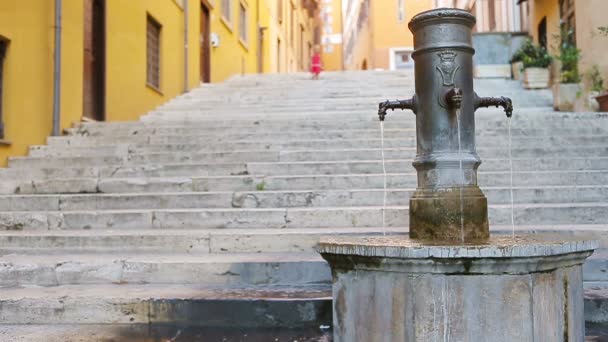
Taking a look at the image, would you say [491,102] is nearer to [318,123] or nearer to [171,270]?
[171,270]

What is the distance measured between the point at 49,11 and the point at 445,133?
6674mm

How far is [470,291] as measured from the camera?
235cm

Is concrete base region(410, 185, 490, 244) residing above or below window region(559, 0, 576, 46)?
below

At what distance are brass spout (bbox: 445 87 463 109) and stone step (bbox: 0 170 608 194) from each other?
2920mm

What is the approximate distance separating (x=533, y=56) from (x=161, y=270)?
31.7 feet

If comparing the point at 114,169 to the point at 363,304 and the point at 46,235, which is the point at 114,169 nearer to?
the point at 46,235

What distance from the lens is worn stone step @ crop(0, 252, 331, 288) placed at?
4.13 metres

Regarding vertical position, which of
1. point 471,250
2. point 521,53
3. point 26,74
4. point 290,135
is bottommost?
point 471,250

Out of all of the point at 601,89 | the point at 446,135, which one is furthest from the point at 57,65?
the point at 601,89

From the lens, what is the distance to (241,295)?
12.5 ft

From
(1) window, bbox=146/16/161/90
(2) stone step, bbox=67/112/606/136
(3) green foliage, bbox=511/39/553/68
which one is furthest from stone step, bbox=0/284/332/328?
(3) green foliage, bbox=511/39/553/68

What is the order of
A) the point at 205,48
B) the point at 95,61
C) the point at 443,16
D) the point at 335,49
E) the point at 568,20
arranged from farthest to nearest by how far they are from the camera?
the point at 335,49, the point at 205,48, the point at 568,20, the point at 95,61, the point at 443,16

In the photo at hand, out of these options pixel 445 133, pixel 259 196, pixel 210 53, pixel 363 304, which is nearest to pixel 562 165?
pixel 259 196

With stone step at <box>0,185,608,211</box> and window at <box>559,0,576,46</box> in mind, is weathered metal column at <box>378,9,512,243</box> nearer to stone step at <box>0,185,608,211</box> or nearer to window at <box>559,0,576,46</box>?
stone step at <box>0,185,608,211</box>
